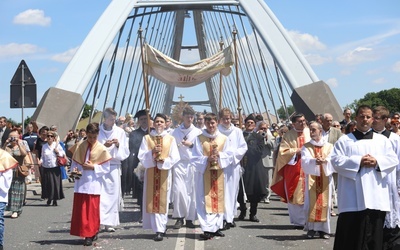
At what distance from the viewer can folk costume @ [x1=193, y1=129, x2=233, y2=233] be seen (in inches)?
415

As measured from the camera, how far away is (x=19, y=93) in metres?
17.5

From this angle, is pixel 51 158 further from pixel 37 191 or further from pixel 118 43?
pixel 118 43

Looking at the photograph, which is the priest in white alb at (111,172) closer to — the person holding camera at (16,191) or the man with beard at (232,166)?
the man with beard at (232,166)

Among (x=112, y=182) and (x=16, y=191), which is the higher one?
(x=112, y=182)

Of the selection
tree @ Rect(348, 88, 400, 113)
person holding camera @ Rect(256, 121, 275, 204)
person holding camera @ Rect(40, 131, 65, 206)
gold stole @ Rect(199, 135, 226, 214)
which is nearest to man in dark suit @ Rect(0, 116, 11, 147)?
person holding camera @ Rect(40, 131, 65, 206)

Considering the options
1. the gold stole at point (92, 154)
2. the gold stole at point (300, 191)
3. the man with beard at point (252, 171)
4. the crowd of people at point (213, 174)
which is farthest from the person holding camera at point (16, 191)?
→ the gold stole at point (300, 191)

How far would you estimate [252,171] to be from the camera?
1260 centimetres

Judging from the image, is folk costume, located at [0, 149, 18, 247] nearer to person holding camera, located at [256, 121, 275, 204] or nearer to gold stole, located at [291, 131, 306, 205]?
gold stole, located at [291, 131, 306, 205]

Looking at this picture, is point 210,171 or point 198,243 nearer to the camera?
point 198,243

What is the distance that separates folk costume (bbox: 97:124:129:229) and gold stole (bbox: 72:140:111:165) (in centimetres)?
89

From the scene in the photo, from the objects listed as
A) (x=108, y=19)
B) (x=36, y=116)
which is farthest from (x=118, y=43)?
(x=36, y=116)

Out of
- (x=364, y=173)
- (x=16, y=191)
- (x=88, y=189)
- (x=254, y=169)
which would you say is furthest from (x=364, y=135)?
(x=16, y=191)

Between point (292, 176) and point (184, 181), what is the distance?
1702 mm

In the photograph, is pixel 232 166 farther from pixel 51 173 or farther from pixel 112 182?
pixel 51 173
